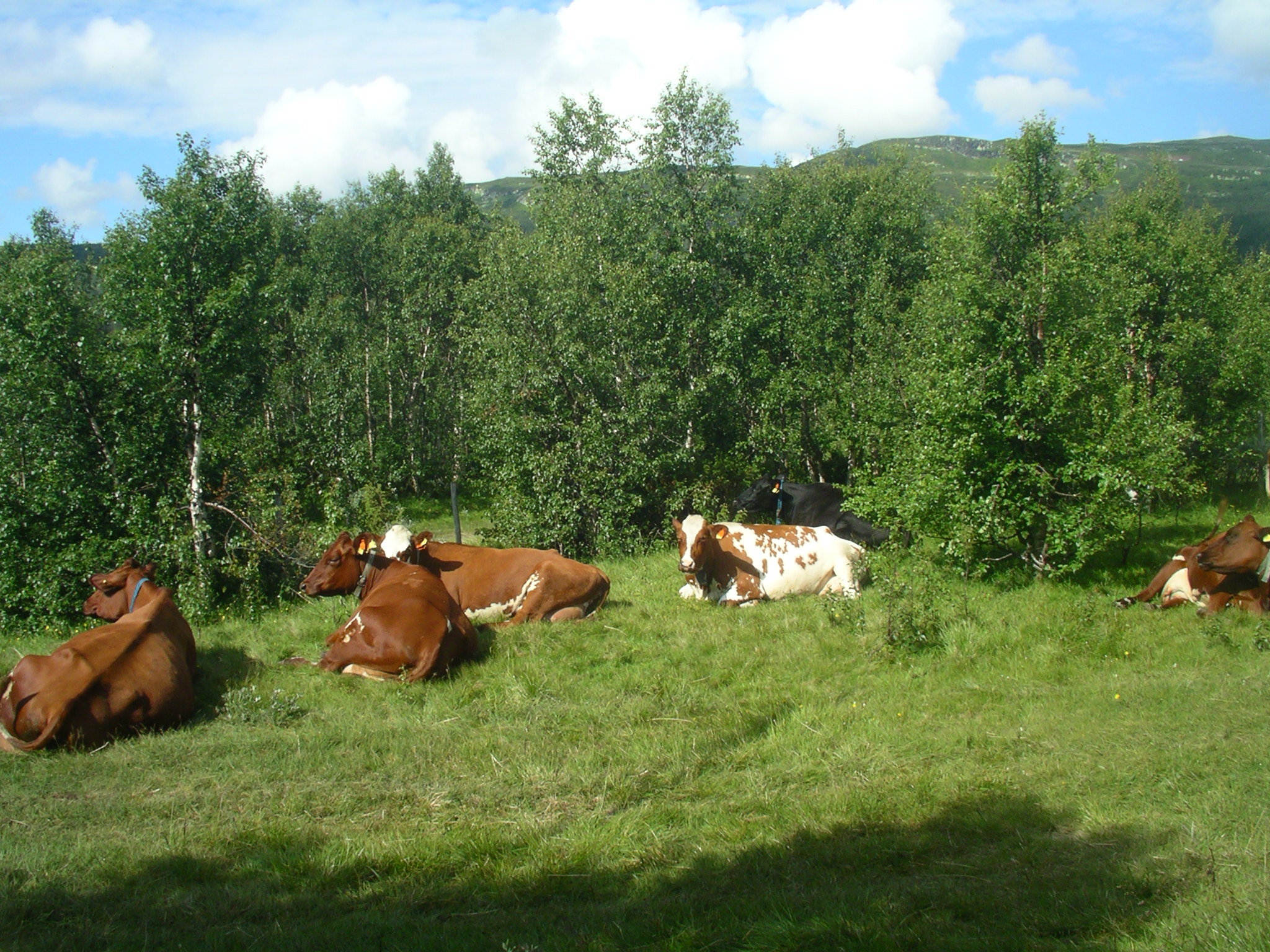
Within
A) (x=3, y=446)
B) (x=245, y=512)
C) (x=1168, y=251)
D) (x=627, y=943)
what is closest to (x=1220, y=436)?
(x=1168, y=251)

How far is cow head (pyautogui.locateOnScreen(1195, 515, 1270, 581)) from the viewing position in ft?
32.5

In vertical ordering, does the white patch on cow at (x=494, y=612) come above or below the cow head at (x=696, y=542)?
below

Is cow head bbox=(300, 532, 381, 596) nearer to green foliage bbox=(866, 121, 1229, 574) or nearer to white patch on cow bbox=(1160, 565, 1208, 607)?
green foliage bbox=(866, 121, 1229, 574)

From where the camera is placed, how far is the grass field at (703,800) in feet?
13.7

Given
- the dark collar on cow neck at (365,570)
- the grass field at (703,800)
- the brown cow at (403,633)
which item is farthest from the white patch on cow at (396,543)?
the grass field at (703,800)

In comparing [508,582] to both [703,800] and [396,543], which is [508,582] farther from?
[703,800]

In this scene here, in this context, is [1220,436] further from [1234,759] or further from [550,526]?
[1234,759]

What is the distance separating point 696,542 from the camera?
465 inches

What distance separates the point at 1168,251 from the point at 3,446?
79.0 ft

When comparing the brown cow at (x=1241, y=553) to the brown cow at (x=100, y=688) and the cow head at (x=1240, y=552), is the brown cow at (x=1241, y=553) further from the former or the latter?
the brown cow at (x=100, y=688)

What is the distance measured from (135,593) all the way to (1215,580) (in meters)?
12.0

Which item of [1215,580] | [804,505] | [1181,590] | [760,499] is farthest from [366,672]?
[760,499]

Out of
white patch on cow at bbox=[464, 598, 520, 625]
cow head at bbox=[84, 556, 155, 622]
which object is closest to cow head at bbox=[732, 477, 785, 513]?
white patch on cow at bbox=[464, 598, 520, 625]

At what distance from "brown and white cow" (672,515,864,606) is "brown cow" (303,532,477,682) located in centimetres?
349
